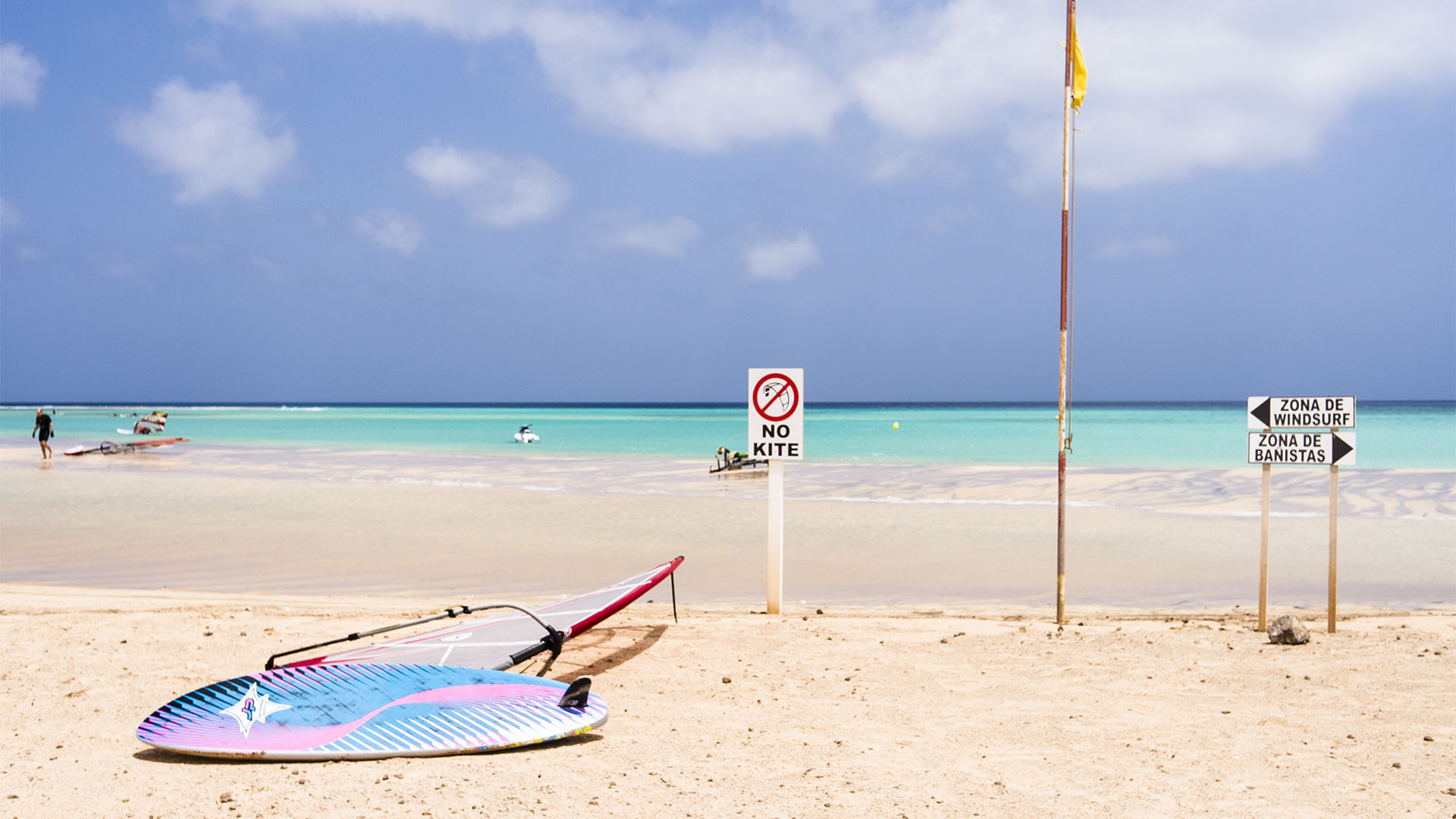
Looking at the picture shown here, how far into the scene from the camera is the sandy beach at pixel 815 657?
4102 millimetres

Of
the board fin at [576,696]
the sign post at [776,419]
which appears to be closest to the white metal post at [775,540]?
the sign post at [776,419]

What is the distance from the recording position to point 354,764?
14.2 feet

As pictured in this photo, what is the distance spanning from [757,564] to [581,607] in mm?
4621

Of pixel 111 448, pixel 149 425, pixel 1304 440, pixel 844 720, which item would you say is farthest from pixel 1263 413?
pixel 149 425

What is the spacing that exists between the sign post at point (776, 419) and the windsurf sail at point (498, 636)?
1.13 m

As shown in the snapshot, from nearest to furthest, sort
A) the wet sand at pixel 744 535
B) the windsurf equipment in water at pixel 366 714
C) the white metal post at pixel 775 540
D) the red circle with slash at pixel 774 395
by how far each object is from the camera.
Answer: the windsurf equipment in water at pixel 366 714
the red circle with slash at pixel 774 395
the white metal post at pixel 775 540
the wet sand at pixel 744 535

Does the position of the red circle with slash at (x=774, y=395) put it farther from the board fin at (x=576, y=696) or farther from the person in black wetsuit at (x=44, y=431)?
the person in black wetsuit at (x=44, y=431)

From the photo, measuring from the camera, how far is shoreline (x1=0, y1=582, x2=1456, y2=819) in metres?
3.99

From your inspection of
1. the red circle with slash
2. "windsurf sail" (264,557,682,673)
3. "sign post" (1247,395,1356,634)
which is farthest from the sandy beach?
the red circle with slash

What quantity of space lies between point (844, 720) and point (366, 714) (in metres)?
2.55

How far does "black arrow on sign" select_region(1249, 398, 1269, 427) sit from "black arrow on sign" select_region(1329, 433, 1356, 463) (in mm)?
464

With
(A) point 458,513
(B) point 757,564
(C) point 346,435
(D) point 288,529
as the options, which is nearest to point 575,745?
(B) point 757,564

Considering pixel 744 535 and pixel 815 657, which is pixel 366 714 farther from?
pixel 744 535

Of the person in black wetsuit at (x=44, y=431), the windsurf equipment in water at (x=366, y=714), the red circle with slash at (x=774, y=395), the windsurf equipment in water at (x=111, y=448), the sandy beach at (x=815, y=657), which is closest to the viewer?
the sandy beach at (x=815, y=657)
